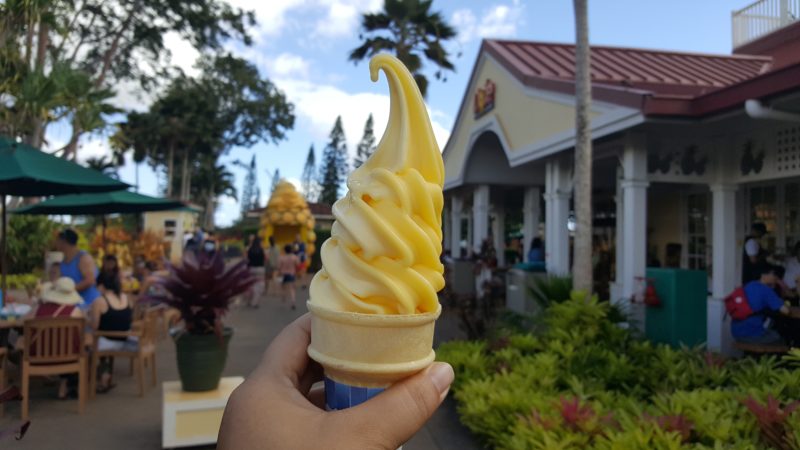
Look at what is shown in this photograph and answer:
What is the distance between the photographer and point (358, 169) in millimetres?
1912

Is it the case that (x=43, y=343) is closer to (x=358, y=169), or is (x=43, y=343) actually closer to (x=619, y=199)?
(x=358, y=169)

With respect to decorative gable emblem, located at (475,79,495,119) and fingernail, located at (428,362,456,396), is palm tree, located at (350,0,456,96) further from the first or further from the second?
fingernail, located at (428,362,456,396)

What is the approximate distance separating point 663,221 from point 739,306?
7.45 metres

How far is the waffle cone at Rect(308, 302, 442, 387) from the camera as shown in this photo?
156 cm

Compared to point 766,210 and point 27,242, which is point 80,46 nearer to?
point 27,242

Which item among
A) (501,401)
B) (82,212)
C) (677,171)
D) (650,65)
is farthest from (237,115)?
(501,401)

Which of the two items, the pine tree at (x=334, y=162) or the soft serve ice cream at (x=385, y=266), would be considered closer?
the soft serve ice cream at (x=385, y=266)

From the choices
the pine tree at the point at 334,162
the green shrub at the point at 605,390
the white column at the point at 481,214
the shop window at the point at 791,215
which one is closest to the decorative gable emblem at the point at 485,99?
the white column at the point at 481,214

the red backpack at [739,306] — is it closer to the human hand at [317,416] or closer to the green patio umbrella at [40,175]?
the human hand at [317,416]

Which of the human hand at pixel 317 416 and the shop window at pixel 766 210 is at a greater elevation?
the shop window at pixel 766 210

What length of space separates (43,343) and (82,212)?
212 inches

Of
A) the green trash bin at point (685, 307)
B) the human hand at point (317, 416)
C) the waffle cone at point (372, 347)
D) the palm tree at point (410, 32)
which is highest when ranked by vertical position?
the palm tree at point (410, 32)

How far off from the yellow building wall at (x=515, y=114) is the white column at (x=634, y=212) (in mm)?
794

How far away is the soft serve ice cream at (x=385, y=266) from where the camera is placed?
62.1 inches
